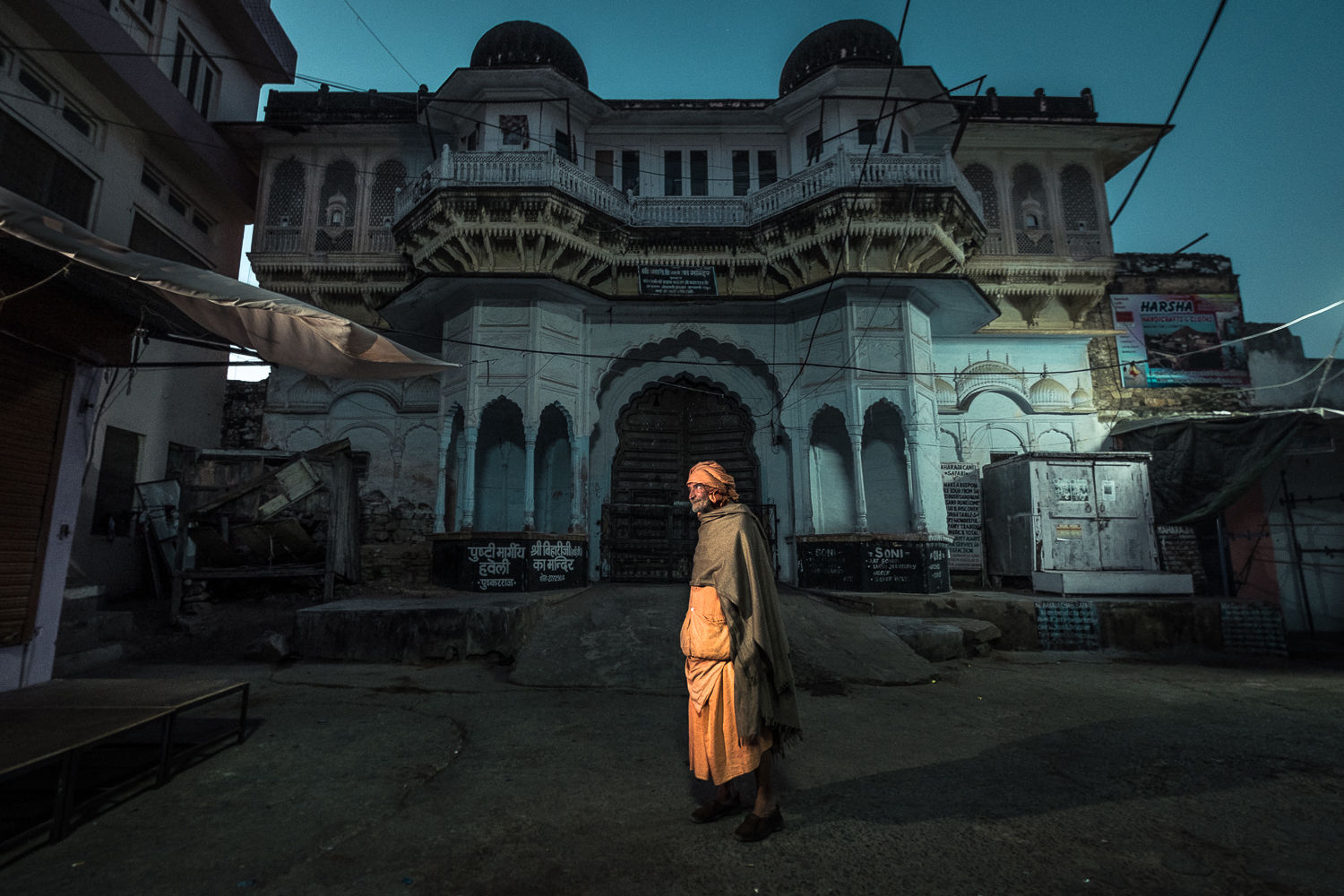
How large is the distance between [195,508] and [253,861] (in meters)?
7.06

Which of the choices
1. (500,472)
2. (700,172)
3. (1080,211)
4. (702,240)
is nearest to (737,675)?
(500,472)

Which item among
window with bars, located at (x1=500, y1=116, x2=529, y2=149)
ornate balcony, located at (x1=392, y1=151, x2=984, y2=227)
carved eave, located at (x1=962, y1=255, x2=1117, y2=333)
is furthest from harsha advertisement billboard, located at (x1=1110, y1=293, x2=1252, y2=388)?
window with bars, located at (x1=500, y1=116, x2=529, y2=149)

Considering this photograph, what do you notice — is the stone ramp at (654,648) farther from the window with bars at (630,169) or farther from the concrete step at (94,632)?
the window with bars at (630,169)

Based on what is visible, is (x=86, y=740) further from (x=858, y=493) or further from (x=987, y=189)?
(x=987, y=189)

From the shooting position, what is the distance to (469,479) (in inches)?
373

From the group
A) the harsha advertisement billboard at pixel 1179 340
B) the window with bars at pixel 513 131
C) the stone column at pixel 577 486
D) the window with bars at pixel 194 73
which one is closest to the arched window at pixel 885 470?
the stone column at pixel 577 486

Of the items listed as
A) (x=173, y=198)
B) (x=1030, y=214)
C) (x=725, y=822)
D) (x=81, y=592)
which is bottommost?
(x=725, y=822)

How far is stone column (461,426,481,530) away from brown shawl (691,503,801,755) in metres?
7.14

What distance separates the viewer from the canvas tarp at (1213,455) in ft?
30.0

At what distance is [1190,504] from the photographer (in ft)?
31.8

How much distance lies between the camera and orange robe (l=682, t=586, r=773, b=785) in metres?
2.69

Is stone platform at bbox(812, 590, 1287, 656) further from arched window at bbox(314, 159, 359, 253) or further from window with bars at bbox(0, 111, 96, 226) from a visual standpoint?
window with bars at bbox(0, 111, 96, 226)

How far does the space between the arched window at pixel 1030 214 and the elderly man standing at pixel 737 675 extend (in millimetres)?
12167

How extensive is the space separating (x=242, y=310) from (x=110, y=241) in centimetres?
101
